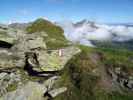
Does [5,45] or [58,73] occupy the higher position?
[5,45]

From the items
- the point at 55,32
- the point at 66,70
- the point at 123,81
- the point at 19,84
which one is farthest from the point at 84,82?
the point at 55,32

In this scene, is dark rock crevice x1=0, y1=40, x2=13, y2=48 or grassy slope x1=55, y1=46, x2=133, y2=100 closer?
grassy slope x1=55, y1=46, x2=133, y2=100

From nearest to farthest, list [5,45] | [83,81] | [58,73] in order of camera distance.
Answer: [83,81] → [58,73] → [5,45]

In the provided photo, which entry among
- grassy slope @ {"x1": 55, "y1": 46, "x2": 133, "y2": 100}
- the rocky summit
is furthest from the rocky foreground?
grassy slope @ {"x1": 55, "y1": 46, "x2": 133, "y2": 100}

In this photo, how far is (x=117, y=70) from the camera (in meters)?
33.6

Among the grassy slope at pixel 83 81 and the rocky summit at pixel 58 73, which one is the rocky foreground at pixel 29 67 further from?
the grassy slope at pixel 83 81

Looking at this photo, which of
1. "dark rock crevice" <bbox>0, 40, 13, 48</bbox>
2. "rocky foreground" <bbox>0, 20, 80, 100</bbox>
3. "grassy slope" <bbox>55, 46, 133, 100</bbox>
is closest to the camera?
"rocky foreground" <bbox>0, 20, 80, 100</bbox>

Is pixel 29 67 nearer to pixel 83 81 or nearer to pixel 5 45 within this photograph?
pixel 5 45

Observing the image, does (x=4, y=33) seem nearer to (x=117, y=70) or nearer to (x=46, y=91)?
(x=46, y=91)

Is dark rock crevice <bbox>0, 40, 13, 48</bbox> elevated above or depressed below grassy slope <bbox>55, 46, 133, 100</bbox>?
above

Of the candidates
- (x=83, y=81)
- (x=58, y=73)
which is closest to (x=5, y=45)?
(x=58, y=73)

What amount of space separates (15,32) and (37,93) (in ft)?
56.3

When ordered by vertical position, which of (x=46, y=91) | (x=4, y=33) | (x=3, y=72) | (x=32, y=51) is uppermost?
(x=4, y=33)

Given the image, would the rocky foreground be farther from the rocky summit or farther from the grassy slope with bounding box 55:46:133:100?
the grassy slope with bounding box 55:46:133:100
